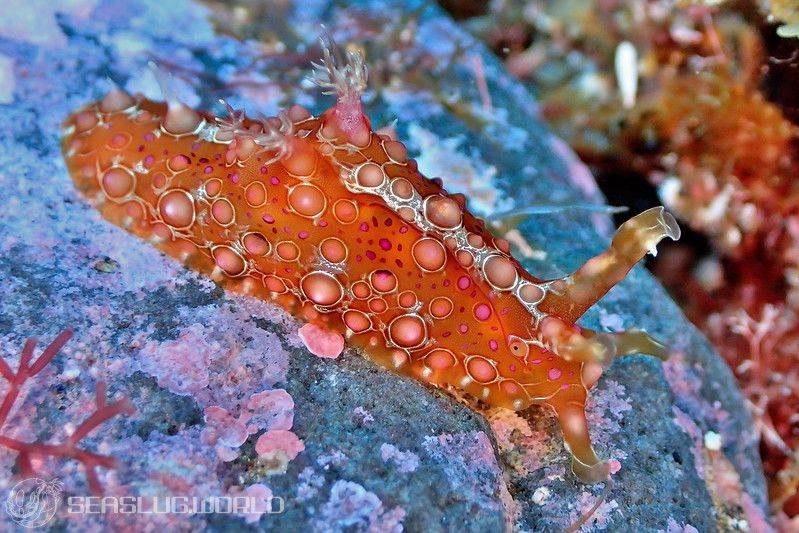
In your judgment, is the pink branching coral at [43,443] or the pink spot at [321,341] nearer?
the pink branching coral at [43,443]

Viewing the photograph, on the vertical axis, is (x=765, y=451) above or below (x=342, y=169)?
below

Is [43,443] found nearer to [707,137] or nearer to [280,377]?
[280,377]

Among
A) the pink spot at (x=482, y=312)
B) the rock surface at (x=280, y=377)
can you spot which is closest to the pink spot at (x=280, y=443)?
the rock surface at (x=280, y=377)

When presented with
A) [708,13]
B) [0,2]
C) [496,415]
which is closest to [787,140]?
[708,13]

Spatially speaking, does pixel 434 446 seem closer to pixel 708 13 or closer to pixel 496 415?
pixel 496 415

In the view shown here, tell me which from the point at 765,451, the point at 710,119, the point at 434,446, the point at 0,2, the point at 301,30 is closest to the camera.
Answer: the point at 434,446

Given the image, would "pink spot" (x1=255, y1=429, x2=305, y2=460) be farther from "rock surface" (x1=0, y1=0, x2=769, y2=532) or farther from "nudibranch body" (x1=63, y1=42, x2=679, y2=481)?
"nudibranch body" (x1=63, y1=42, x2=679, y2=481)

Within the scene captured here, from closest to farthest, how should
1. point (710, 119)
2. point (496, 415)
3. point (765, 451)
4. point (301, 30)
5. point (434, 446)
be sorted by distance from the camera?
1. point (434, 446)
2. point (496, 415)
3. point (765, 451)
4. point (301, 30)
5. point (710, 119)

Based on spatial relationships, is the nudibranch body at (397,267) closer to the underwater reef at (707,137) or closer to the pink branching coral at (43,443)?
the pink branching coral at (43,443)
